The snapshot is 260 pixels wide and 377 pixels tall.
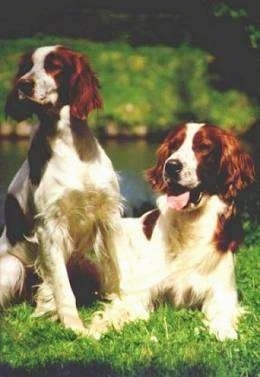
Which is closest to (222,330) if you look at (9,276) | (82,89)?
(9,276)

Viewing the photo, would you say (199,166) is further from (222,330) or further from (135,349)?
(135,349)

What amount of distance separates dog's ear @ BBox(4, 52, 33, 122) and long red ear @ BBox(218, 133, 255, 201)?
111cm

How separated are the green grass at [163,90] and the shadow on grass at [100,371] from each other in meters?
9.74

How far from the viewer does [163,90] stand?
54.1 ft

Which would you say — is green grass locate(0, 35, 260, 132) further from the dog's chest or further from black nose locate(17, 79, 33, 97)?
black nose locate(17, 79, 33, 97)

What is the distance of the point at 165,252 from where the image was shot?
5785mm

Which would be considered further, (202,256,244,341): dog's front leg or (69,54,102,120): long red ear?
(202,256,244,341): dog's front leg

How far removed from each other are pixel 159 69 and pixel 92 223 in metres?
11.2

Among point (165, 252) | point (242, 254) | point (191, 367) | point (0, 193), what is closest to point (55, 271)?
point (165, 252)

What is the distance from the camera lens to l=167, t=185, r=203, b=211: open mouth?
18.2ft

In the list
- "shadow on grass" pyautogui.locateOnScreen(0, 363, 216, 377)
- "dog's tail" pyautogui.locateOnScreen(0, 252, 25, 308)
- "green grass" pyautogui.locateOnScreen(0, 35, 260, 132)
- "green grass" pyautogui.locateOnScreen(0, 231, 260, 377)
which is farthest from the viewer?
"green grass" pyautogui.locateOnScreen(0, 35, 260, 132)

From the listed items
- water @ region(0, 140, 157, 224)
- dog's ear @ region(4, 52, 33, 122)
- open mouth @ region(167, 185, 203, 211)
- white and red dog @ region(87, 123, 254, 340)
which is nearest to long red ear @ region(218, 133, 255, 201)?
white and red dog @ region(87, 123, 254, 340)

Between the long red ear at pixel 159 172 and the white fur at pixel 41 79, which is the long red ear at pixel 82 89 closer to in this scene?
the white fur at pixel 41 79

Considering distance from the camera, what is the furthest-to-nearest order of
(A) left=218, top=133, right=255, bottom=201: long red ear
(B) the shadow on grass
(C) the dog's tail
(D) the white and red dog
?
(C) the dog's tail, (A) left=218, top=133, right=255, bottom=201: long red ear, (D) the white and red dog, (B) the shadow on grass
